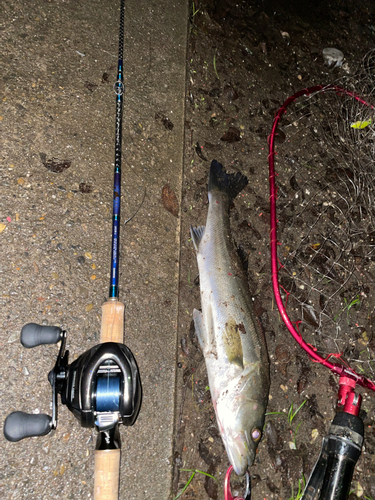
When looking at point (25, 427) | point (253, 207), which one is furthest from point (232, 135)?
point (25, 427)

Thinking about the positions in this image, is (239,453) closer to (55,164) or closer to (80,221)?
(80,221)

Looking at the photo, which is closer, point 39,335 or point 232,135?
point 39,335

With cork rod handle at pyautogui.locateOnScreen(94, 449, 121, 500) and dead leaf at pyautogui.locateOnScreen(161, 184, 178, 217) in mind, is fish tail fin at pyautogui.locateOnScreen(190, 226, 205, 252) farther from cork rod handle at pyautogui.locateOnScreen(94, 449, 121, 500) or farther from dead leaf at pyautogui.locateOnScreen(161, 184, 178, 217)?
cork rod handle at pyautogui.locateOnScreen(94, 449, 121, 500)

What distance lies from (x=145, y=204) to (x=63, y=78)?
42.5 inches

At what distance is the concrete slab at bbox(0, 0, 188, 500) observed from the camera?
207 centimetres

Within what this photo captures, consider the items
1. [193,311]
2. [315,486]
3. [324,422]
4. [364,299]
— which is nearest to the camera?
[315,486]

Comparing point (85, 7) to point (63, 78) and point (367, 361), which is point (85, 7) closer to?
point (63, 78)

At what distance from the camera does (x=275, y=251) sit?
9.23 feet

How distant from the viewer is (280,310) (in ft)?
8.75

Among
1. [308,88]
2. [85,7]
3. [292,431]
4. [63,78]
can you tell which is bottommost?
[292,431]

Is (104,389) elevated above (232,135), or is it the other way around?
(232,135)

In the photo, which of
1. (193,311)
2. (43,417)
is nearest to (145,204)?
(193,311)

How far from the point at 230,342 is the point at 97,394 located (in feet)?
3.28

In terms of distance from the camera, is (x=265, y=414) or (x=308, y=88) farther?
(x=308, y=88)
